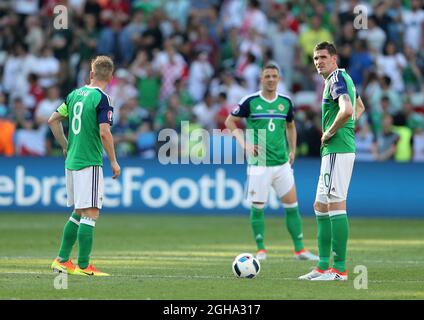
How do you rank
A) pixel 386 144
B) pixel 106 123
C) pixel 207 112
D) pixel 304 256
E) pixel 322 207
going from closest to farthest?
1. pixel 106 123
2. pixel 322 207
3. pixel 304 256
4. pixel 386 144
5. pixel 207 112

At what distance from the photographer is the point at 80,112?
11531mm

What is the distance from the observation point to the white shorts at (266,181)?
48.1ft

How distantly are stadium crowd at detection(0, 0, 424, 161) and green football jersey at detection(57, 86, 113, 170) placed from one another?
10.9 meters

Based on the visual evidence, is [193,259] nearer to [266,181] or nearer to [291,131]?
[266,181]

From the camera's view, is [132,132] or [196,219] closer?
[196,219]

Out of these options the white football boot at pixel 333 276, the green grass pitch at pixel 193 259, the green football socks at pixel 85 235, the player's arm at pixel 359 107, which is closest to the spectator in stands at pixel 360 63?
the green grass pitch at pixel 193 259

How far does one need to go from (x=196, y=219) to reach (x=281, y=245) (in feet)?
16.0

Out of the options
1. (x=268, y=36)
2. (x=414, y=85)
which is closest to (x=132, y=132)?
(x=268, y=36)

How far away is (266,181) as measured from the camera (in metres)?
14.7

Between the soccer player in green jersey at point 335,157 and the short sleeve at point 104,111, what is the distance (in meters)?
2.29

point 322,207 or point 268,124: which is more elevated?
point 268,124

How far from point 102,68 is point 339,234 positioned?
10.2ft

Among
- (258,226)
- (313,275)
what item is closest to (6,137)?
(258,226)
